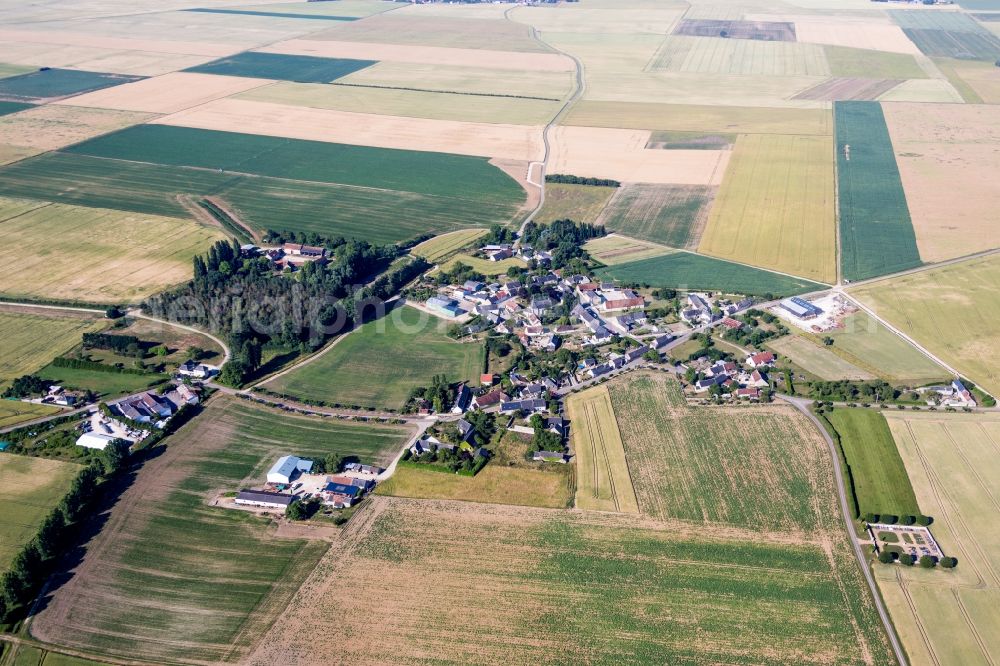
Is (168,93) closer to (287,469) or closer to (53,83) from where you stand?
(53,83)

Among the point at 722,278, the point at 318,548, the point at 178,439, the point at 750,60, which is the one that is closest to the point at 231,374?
the point at 178,439

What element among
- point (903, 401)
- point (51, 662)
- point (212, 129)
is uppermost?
point (212, 129)

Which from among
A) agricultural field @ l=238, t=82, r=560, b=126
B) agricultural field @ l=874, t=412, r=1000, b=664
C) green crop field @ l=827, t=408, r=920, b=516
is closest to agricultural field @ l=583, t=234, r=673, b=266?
green crop field @ l=827, t=408, r=920, b=516

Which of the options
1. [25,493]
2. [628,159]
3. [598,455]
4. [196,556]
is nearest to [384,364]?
[598,455]

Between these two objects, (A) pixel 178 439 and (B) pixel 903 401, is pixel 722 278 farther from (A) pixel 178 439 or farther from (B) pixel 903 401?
(A) pixel 178 439

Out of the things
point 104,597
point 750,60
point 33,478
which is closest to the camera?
point 104,597

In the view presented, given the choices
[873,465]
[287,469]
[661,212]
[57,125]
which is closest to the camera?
[287,469]
